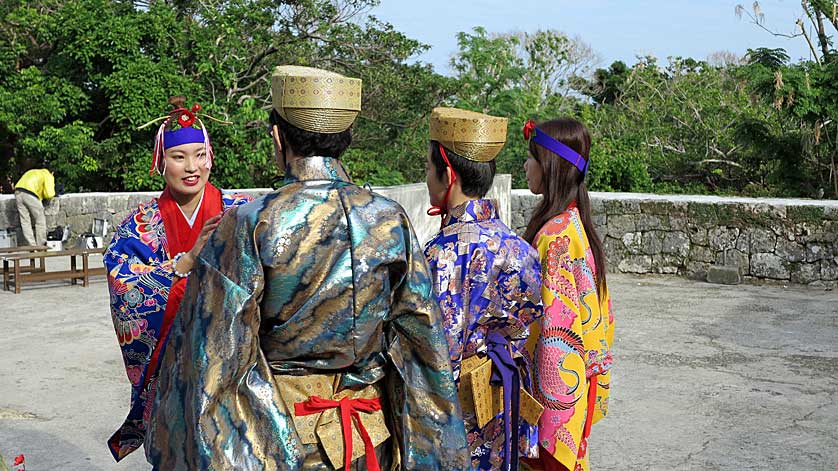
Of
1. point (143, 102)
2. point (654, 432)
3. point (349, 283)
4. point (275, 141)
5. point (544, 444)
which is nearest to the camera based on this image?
point (349, 283)

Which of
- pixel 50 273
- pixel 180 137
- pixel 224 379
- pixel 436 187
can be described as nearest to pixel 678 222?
pixel 50 273

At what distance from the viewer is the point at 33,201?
37.2 ft

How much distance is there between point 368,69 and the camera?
17078mm

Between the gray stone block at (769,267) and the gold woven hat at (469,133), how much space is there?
7776mm

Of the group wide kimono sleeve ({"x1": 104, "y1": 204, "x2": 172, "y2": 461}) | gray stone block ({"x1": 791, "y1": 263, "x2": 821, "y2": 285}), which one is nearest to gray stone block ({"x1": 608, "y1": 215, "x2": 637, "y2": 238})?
gray stone block ({"x1": 791, "y1": 263, "x2": 821, "y2": 285})

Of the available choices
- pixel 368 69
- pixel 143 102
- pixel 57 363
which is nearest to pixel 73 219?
pixel 143 102

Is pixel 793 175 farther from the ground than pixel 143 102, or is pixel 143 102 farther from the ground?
pixel 143 102

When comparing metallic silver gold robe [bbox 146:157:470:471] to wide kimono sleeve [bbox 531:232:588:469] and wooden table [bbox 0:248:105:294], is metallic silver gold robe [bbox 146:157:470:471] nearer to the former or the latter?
wide kimono sleeve [bbox 531:232:588:469]

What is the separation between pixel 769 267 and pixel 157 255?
27.3 ft

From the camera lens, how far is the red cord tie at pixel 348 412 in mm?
2252

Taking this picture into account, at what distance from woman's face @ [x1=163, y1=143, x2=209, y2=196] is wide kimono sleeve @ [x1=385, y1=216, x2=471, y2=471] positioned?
1.01m

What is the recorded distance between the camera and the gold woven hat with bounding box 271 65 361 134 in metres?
2.26

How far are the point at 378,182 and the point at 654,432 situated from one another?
37.9ft

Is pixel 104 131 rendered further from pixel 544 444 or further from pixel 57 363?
pixel 544 444
